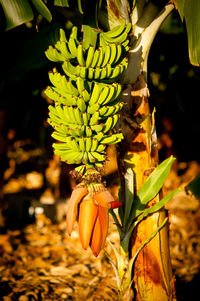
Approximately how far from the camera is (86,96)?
0.88 meters

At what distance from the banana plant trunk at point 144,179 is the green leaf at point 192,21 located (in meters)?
0.20

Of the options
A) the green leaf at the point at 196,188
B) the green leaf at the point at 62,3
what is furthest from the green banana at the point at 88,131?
the green leaf at the point at 196,188

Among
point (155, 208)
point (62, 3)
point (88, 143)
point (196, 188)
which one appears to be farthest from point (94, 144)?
point (196, 188)

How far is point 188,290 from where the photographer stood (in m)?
1.71

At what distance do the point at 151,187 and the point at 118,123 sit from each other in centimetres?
26

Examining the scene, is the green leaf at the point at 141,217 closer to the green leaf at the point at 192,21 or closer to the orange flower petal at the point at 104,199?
the orange flower petal at the point at 104,199

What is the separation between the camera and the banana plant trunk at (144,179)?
1.09 metres

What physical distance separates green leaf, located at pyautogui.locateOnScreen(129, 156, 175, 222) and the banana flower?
0.72 feet

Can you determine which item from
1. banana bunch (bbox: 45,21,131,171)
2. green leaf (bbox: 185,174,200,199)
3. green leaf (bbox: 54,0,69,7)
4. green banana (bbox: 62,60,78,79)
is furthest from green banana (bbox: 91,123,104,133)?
green leaf (bbox: 185,174,200,199)

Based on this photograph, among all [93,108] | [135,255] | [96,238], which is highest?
[93,108]

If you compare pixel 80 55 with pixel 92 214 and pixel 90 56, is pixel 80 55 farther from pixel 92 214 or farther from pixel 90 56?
pixel 92 214

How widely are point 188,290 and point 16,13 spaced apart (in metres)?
1.67

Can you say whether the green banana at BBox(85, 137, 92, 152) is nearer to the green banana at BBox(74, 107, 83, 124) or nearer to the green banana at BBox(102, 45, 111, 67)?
the green banana at BBox(74, 107, 83, 124)

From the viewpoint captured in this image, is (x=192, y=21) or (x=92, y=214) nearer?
(x=92, y=214)
